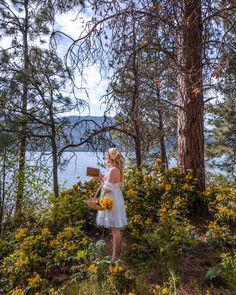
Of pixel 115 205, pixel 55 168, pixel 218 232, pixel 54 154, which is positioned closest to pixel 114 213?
pixel 115 205

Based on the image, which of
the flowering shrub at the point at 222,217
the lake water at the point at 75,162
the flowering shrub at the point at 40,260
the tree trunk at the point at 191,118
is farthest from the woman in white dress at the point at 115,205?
the lake water at the point at 75,162

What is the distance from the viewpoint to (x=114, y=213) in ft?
9.41

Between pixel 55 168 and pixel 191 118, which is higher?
pixel 191 118

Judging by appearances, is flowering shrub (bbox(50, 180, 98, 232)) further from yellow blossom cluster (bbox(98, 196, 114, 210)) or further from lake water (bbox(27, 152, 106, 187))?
lake water (bbox(27, 152, 106, 187))

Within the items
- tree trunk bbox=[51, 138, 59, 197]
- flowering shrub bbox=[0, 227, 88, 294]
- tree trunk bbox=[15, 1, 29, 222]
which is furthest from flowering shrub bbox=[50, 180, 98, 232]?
tree trunk bbox=[51, 138, 59, 197]

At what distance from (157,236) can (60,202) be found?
5.01ft

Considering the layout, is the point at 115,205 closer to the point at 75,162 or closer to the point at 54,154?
the point at 54,154

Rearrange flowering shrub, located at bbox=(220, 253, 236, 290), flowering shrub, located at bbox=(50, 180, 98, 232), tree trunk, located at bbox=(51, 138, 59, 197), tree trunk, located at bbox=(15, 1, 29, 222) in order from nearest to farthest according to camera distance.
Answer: flowering shrub, located at bbox=(220, 253, 236, 290) → flowering shrub, located at bbox=(50, 180, 98, 232) → tree trunk, located at bbox=(15, 1, 29, 222) → tree trunk, located at bbox=(51, 138, 59, 197)

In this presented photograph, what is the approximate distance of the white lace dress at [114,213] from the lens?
2854mm

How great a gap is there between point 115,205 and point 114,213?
8 cm

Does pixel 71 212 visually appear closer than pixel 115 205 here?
No

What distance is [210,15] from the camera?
367 cm

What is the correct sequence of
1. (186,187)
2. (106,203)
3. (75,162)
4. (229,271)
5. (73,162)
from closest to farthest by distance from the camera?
1. (229,271)
2. (106,203)
3. (186,187)
4. (75,162)
5. (73,162)

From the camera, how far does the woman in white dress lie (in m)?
2.85
